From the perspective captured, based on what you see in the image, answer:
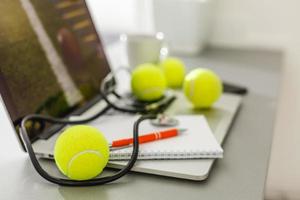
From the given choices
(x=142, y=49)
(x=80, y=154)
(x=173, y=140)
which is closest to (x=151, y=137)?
(x=173, y=140)

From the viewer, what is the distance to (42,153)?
2.13 ft

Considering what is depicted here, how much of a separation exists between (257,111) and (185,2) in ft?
1.74

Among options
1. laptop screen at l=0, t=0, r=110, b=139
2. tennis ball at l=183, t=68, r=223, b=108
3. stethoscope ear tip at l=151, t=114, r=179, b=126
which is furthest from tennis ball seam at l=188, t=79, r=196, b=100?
laptop screen at l=0, t=0, r=110, b=139

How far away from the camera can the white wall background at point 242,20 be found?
136 cm

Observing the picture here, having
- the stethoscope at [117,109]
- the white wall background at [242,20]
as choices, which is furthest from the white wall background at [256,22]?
the stethoscope at [117,109]

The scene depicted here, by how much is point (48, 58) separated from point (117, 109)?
0.53 ft

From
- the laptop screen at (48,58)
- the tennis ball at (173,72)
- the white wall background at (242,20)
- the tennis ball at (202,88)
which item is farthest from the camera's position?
the white wall background at (242,20)

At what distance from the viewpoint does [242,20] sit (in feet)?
4.61

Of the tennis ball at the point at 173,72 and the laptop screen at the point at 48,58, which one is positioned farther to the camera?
the tennis ball at the point at 173,72

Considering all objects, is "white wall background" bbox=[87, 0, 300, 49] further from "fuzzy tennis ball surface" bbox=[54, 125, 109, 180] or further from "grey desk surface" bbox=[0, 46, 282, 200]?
"fuzzy tennis ball surface" bbox=[54, 125, 109, 180]

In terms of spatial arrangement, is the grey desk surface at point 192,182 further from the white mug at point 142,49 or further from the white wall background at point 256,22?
the white wall background at point 256,22

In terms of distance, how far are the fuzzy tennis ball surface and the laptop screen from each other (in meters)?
0.13

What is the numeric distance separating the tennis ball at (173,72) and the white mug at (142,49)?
0.10 feet

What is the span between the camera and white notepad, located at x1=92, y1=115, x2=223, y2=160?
0.63m
